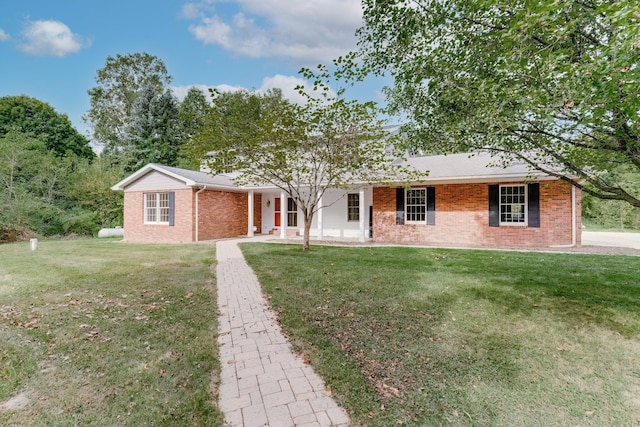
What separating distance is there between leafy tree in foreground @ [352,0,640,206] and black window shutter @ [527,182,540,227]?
6342 mm

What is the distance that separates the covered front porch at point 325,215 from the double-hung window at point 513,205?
5480mm

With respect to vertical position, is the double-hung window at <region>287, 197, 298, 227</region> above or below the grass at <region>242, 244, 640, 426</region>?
above

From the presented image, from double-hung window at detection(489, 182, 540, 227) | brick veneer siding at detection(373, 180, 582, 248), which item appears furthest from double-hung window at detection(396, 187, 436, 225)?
double-hung window at detection(489, 182, 540, 227)

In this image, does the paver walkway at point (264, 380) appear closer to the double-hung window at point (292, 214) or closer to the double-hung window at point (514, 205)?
the double-hung window at point (514, 205)

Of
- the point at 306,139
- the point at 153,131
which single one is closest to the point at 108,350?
the point at 306,139

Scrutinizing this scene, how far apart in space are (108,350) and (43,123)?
36.6 meters

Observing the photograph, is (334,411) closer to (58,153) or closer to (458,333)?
(458,333)

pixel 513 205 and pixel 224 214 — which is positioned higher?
pixel 513 205

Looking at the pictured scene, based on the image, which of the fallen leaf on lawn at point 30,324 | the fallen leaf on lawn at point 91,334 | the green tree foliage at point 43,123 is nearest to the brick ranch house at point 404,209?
the fallen leaf on lawn at point 30,324

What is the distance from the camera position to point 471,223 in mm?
12758

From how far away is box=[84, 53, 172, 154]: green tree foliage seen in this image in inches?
1323

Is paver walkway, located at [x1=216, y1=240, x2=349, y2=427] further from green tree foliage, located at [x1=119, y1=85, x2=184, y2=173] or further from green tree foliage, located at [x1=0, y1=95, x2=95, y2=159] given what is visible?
green tree foliage, located at [x1=0, y1=95, x2=95, y2=159]

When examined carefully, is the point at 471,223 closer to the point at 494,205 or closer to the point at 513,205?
the point at 494,205

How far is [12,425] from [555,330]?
556cm
